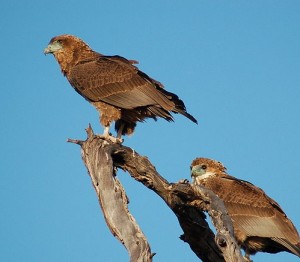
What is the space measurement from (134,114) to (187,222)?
2899 mm

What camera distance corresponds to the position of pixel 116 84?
10875 mm

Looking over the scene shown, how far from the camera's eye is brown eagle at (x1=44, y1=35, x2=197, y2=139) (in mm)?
10406

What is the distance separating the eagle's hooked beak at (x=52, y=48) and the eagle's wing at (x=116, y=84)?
0.59m

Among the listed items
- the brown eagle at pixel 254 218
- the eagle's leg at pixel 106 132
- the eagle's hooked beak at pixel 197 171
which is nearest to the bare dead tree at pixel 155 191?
the eagle's leg at pixel 106 132

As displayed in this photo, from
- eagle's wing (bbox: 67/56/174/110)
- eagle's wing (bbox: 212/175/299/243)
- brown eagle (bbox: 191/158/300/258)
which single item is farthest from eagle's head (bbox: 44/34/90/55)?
eagle's wing (bbox: 212/175/299/243)

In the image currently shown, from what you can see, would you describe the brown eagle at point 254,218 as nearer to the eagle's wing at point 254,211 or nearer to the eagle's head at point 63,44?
the eagle's wing at point 254,211

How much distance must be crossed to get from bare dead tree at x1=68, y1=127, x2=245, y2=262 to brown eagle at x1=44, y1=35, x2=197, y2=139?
5.11 ft

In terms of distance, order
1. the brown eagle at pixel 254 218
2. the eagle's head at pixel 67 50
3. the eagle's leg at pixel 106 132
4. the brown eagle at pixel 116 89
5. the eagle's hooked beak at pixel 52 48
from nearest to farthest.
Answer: the brown eagle at pixel 254 218 < the eagle's leg at pixel 106 132 < the brown eagle at pixel 116 89 < the eagle's head at pixel 67 50 < the eagle's hooked beak at pixel 52 48

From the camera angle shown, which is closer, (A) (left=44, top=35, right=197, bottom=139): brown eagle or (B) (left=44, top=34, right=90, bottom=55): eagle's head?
(A) (left=44, top=35, right=197, bottom=139): brown eagle

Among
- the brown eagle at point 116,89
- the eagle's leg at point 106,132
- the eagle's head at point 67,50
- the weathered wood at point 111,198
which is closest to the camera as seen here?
the weathered wood at point 111,198

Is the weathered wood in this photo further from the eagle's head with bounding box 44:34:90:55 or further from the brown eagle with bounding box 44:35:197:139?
the eagle's head with bounding box 44:34:90:55

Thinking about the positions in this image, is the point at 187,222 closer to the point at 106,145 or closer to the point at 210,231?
the point at 210,231

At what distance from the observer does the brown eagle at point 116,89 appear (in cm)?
1041

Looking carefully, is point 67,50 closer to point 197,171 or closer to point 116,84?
point 116,84
